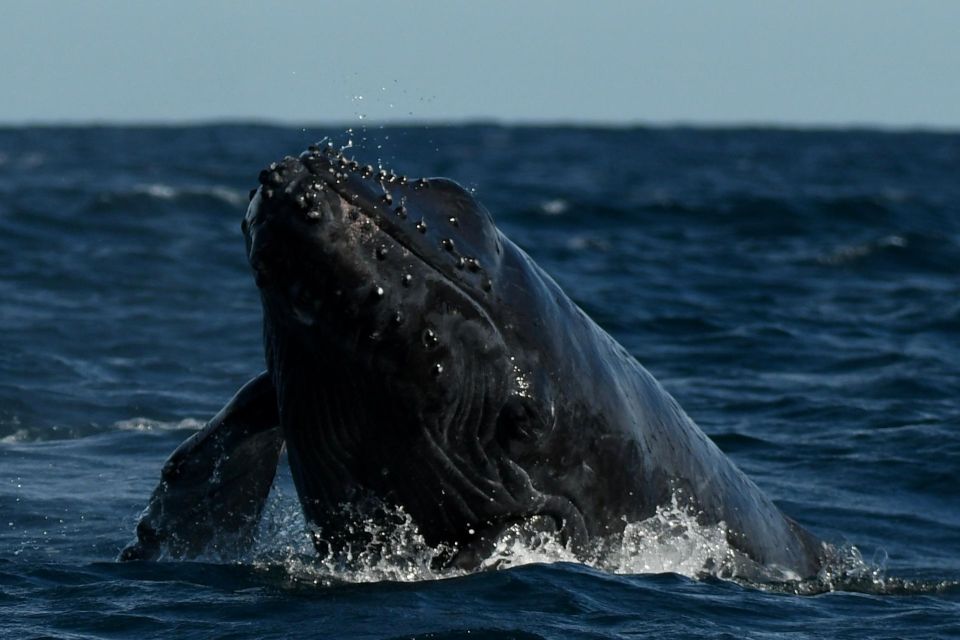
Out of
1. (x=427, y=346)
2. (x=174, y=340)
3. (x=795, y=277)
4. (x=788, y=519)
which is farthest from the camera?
(x=795, y=277)

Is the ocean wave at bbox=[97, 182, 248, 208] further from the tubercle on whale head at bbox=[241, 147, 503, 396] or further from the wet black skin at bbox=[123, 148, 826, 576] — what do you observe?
the tubercle on whale head at bbox=[241, 147, 503, 396]

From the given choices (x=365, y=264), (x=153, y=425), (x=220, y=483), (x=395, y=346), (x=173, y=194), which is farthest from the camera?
(x=173, y=194)

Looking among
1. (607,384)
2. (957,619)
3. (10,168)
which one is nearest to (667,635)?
(607,384)

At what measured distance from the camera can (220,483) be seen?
27.9 feet

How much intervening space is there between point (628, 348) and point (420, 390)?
40.4ft

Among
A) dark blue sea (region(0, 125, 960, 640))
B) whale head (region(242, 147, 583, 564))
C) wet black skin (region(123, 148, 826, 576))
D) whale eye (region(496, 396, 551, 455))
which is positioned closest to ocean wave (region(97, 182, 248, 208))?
dark blue sea (region(0, 125, 960, 640))

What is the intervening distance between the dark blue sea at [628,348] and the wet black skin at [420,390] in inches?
11.7

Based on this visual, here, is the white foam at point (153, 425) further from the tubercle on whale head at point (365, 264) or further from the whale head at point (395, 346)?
the tubercle on whale head at point (365, 264)

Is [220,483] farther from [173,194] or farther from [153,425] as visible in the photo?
[173,194]

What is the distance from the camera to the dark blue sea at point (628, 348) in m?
8.18

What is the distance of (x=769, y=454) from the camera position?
14281 mm

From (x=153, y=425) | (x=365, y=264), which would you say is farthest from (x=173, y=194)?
(x=365, y=264)

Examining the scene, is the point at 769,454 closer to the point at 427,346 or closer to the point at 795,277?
the point at 427,346

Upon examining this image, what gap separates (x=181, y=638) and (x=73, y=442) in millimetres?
6027
